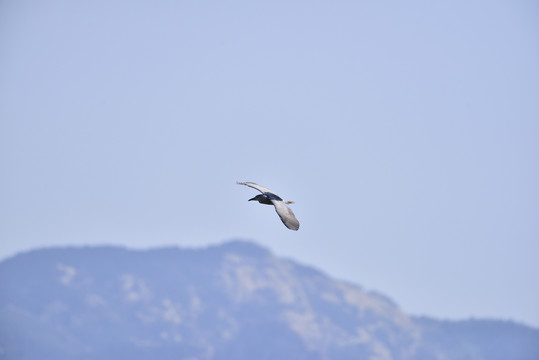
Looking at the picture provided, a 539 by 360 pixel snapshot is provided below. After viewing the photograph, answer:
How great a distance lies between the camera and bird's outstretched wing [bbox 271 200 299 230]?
61.9 meters

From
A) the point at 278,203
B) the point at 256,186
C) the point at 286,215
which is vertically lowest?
the point at 286,215

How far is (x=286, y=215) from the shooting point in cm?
6366

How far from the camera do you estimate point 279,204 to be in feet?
217

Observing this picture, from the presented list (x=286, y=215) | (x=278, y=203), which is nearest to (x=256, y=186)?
(x=278, y=203)

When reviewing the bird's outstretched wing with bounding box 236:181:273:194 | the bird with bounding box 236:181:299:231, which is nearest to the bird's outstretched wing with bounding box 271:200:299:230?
the bird with bounding box 236:181:299:231

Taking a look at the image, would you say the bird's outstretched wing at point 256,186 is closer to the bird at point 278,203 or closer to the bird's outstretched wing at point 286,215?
the bird at point 278,203

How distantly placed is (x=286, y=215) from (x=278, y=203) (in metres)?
2.92

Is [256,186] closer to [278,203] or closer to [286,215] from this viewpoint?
[278,203]

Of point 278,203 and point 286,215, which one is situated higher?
point 278,203

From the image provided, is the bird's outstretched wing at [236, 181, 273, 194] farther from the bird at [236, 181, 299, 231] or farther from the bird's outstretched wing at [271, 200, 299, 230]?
the bird's outstretched wing at [271, 200, 299, 230]

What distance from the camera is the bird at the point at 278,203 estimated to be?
62.4 metres

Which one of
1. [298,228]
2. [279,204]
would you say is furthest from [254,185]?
[298,228]

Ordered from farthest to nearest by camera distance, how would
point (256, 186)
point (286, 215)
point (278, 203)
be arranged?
1. point (256, 186)
2. point (278, 203)
3. point (286, 215)

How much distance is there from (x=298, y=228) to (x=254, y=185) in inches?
505
